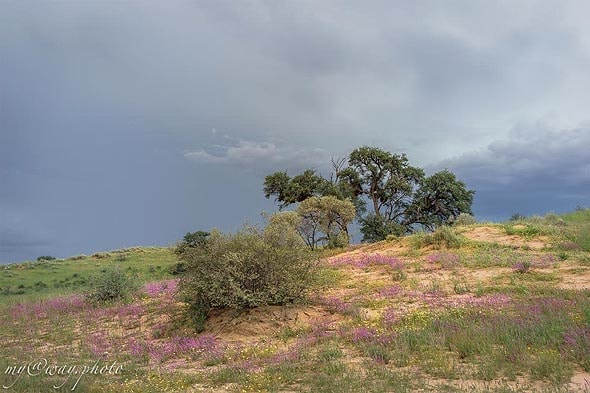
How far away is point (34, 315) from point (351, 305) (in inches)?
497

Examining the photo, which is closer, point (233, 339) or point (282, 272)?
point (233, 339)

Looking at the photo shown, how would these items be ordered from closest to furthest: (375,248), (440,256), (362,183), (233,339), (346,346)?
(346,346) → (233,339) → (440,256) → (375,248) → (362,183)

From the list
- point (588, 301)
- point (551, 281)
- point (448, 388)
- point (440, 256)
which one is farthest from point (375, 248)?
point (448, 388)

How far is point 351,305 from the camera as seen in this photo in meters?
13.2

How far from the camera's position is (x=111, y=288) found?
774 inches

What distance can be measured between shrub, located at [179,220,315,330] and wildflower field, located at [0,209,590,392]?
0.48 m

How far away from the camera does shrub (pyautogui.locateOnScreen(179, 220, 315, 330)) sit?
41.6 ft

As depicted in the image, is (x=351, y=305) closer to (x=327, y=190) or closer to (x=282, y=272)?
(x=282, y=272)

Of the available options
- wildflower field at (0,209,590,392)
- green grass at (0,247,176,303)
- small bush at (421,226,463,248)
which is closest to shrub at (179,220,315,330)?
wildflower field at (0,209,590,392)

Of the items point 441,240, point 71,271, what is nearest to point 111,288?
point 441,240

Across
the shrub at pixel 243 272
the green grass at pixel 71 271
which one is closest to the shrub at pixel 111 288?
the green grass at pixel 71 271

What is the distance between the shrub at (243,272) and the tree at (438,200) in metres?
37.8

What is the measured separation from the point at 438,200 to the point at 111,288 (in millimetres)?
39148

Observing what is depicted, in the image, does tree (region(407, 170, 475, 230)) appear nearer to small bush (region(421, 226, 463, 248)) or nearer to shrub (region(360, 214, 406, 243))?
shrub (region(360, 214, 406, 243))
